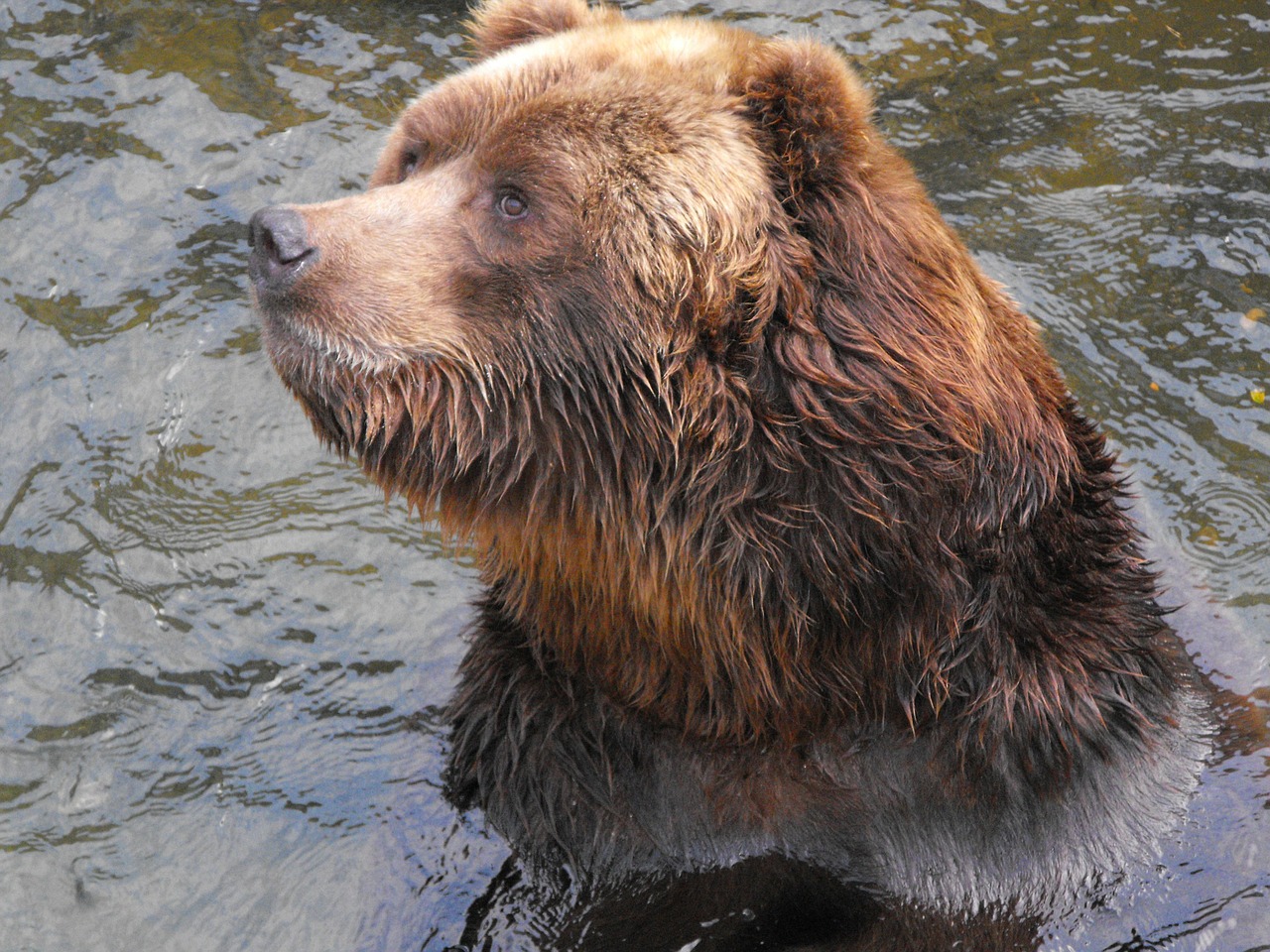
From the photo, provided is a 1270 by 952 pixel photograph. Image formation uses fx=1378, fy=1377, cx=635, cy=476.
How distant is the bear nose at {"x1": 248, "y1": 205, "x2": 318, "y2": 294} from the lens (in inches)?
133

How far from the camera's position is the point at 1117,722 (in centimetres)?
396

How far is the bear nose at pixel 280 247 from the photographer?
3381 mm

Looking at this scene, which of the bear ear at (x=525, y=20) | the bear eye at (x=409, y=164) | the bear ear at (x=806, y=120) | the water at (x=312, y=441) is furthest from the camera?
the water at (x=312, y=441)

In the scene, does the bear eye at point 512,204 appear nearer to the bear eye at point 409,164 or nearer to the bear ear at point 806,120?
the bear eye at point 409,164

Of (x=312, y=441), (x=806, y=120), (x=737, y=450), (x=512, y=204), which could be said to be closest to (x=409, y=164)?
(x=512, y=204)

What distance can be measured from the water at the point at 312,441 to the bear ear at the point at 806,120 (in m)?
2.16

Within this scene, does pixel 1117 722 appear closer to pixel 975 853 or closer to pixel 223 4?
pixel 975 853

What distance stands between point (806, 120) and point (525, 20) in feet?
3.62

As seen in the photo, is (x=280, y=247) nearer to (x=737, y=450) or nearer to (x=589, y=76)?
(x=589, y=76)

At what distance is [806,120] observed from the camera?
10.9ft

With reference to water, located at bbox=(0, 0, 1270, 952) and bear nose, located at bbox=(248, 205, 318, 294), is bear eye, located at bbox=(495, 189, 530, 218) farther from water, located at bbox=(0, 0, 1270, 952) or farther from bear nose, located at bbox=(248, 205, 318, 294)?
water, located at bbox=(0, 0, 1270, 952)

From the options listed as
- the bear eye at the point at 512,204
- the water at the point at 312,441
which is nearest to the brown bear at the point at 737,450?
the bear eye at the point at 512,204

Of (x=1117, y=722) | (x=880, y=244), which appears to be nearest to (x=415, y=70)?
(x=880, y=244)

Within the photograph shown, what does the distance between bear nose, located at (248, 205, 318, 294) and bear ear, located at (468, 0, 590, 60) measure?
3.30 feet
